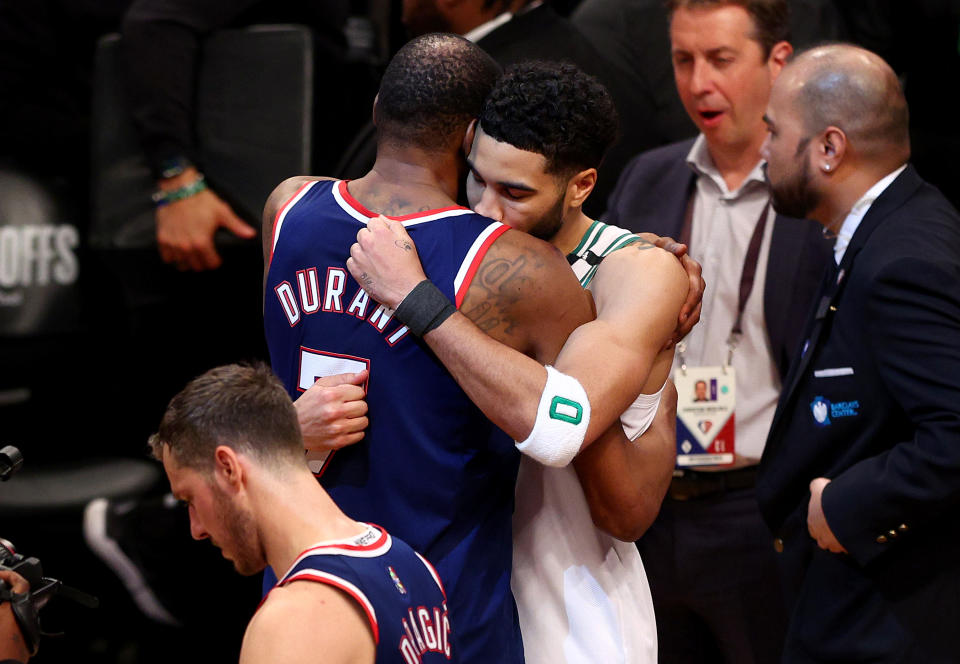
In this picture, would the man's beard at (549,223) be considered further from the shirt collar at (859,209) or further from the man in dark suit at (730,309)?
the man in dark suit at (730,309)

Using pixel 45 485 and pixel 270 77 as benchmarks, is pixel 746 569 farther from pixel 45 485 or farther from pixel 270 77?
pixel 45 485

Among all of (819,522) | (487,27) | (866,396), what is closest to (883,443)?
(866,396)

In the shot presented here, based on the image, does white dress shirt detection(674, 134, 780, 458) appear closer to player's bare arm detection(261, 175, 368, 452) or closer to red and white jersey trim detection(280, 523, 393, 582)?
player's bare arm detection(261, 175, 368, 452)

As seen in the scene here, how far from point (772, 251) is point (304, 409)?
172cm

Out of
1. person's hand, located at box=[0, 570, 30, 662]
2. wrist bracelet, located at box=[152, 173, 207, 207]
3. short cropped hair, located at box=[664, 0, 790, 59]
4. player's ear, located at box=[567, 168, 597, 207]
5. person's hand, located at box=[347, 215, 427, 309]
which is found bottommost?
person's hand, located at box=[0, 570, 30, 662]

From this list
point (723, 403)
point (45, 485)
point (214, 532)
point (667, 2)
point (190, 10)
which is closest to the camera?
point (214, 532)

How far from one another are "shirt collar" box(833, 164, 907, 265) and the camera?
200cm

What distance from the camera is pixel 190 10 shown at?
12.9 feet

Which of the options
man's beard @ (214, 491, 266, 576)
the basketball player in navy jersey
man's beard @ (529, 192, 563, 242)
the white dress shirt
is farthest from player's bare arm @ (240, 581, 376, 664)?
the white dress shirt

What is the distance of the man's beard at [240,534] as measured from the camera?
197 cm

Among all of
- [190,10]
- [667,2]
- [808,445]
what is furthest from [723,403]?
[190,10]

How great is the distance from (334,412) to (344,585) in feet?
1.34

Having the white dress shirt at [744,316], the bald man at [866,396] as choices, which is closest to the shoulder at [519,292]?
the bald man at [866,396]

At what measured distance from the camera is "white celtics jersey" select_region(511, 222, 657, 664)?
2.34 meters
